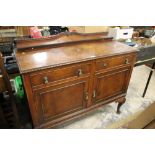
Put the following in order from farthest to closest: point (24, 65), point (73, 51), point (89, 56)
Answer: point (73, 51)
point (89, 56)
point (24, 65)

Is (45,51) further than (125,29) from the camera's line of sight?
No

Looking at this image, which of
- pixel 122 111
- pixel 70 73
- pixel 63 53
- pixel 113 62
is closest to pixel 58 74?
pixel 70 73

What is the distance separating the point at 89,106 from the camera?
141 centimetres

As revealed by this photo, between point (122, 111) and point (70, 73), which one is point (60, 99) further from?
point (122, 111)

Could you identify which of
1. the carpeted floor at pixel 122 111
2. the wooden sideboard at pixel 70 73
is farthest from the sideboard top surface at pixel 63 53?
the carpeted floor at pixel 122 111

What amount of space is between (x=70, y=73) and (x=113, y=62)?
0.43 m

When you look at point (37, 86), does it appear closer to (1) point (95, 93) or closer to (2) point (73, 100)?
(2) point (73, 100)

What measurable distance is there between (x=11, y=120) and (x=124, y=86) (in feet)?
3.97

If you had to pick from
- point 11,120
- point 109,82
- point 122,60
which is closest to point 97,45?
point 122,60

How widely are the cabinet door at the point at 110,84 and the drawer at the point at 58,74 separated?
182 millimetres

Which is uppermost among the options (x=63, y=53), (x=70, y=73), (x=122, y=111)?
(x=63, y=53)

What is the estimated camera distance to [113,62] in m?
1.24

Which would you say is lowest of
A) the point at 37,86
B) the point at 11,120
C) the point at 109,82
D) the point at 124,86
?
the point at 11,120

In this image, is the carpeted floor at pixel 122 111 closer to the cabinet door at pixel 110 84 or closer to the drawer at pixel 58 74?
the cabinet door at pixel 110 84
